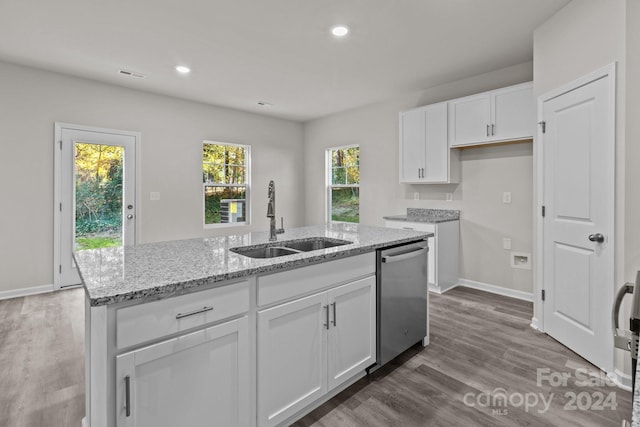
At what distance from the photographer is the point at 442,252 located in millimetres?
4082

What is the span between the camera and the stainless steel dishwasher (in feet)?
7.07

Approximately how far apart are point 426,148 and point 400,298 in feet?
8.74

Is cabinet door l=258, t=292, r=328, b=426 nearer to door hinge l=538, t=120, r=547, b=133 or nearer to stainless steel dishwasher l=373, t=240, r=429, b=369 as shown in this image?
stainless steel dishwasher l=373, t=240, r=429, b=369

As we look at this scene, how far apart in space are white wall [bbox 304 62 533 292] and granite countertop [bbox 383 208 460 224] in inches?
3.1

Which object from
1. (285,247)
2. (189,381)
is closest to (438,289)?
(285,247)

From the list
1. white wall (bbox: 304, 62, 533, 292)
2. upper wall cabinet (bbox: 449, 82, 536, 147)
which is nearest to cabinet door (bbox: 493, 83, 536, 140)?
upper wall cabinet (bbox: 449, 82, 536, 147)

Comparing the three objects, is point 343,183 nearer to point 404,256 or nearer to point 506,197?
point 506,197

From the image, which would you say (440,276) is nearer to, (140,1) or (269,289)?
(269,289)

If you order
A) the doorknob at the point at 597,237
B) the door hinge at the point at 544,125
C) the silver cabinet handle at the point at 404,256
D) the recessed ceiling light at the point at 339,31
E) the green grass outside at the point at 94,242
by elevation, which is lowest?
the green grass outside at the point at 94,242

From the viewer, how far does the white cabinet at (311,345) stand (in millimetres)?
1547

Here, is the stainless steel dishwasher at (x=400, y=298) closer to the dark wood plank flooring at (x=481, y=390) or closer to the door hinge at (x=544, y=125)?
the dark wood plank flooring at (x=481, y=390)

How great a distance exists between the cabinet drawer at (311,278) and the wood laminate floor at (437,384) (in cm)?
72

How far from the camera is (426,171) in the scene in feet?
14.4

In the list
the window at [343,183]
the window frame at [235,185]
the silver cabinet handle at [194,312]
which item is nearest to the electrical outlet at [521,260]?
the window at [343,183]
